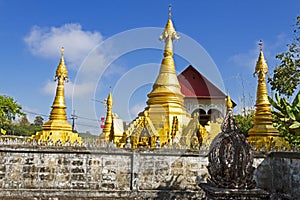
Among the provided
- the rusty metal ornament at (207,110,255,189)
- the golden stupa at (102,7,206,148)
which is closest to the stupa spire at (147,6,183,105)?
the golden stupa at (102,7,206,148)

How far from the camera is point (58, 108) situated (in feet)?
45.2

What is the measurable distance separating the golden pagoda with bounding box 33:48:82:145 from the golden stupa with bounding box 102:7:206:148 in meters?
2.33

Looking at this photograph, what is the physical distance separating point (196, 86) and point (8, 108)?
18.8 m

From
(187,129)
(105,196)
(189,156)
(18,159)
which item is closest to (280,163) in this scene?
(189,156)

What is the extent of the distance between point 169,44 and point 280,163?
10.1 meters

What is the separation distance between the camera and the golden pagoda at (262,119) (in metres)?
12.2

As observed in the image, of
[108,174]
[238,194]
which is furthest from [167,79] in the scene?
[238,194]

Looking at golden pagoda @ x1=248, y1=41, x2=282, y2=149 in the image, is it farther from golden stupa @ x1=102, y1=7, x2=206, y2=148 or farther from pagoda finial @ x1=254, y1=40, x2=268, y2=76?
golden stupa @ x1=102, y1=7, x2=206, y2=148

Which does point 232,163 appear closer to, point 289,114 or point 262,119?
point 289,114

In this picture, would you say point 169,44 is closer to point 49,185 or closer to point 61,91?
point 61,91

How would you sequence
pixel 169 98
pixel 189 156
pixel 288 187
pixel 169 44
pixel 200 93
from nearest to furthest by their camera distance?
pixel 288 187
pixel 189 156
pixel 169 98
pixel 169 44
pixel 200 93

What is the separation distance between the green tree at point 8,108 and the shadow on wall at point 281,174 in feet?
81.9

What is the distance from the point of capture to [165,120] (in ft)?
47.8

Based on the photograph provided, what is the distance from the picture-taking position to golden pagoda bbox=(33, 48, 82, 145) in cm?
1280
